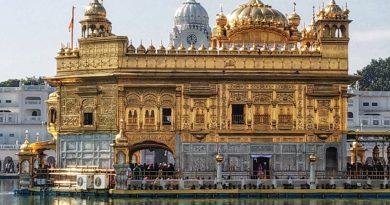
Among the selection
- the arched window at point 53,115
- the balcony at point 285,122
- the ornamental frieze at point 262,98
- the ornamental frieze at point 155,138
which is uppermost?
the ornamental frieze at point 262,98

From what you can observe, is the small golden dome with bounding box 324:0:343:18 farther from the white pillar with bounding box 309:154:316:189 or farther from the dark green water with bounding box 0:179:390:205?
the dark green water with bounding box 0:179:390:205

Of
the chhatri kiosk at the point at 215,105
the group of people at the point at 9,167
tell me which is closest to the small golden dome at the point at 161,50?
the chhatri kiosk at the point at 215,105

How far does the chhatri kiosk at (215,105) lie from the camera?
38.9 metres

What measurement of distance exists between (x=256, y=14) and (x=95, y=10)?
7847 mm

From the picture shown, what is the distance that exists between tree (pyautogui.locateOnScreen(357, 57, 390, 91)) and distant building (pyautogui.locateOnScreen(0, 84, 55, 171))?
32780mm

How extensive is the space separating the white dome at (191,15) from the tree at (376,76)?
55.8 feet

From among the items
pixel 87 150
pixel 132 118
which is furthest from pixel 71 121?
pixel 132 118

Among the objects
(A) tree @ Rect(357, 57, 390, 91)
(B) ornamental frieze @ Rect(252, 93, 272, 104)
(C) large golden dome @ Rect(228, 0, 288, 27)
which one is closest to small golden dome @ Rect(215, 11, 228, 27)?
(C) large golden dome @ Rect(228, 0, 288, 27)

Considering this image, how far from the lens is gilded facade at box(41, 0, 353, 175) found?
38875mm

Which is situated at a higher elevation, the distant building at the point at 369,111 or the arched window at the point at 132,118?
the distant building at the point at 369,111

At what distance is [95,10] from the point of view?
Answer: 1610 inches

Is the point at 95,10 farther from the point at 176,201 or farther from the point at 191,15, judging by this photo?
the point at 191,15

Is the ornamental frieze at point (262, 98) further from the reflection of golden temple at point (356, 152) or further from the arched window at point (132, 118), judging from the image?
the reflection of golden temple at point (356, 152)

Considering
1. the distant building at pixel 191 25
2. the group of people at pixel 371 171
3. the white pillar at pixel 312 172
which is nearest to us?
the white pillar at pixel 312 172
